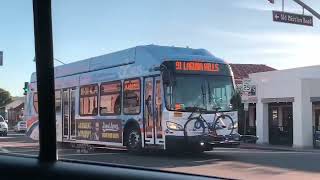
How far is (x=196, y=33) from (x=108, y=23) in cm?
57

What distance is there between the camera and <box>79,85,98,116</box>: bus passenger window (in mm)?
11053

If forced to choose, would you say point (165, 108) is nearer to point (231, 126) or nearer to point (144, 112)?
point (144, 112)

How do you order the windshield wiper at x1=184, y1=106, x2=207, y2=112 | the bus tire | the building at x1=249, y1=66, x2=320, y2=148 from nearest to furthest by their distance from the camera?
the bus tire, the windshield wiper at x1=184, y1=106, x2=207, y2=112, the building at x1=249, y1=66, x2=320, y2=148

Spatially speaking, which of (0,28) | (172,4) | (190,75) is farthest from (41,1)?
(190,75)

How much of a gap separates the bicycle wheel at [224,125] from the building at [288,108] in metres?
12.8

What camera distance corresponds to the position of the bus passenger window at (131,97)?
1257 cm

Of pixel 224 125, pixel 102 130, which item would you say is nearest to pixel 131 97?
pixel 102 130

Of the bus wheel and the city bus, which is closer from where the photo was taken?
the city bus

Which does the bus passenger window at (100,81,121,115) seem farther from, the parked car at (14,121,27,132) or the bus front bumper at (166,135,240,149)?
the parked car at (14,121,27,132)

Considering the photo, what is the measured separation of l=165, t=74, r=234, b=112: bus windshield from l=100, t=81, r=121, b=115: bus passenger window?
104 cm

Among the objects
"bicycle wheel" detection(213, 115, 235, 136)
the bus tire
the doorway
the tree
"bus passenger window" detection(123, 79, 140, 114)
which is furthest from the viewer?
the doorway

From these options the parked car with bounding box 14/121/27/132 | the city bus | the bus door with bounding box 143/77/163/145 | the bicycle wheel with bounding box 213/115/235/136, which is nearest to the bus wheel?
the city bus

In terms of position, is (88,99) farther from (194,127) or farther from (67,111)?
(67,111)

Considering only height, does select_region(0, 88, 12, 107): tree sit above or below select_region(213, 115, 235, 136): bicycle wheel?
above
